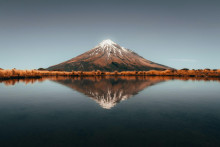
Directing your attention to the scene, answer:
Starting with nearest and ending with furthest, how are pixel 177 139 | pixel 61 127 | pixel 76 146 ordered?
pixel 76 146, pixel 177 139, pixel 61 127

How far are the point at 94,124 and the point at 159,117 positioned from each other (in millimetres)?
5379

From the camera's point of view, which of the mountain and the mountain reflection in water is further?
the mountain reflection in water

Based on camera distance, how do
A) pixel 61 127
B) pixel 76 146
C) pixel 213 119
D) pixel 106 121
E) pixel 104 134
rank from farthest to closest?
pixel 213 119
pixel 106 121
pixel 61 127
pixel 104 134
pixel 76 146

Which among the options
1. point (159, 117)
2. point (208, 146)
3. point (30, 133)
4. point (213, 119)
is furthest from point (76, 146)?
point (213, 119)

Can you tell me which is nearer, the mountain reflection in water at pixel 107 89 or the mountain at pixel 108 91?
the mountain at pixel 108 91

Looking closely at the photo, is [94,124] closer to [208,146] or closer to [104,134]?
[104,134]

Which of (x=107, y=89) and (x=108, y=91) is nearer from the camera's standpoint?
(x=108, y=91)

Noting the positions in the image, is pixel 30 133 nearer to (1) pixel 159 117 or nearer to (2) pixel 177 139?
(2) pixel 177 139

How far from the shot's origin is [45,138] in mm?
7867

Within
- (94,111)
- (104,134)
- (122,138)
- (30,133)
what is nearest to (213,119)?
(122,138)

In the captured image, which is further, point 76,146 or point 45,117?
point 45,117

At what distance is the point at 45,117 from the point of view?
11469 millimetres

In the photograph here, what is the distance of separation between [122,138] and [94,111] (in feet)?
18.2

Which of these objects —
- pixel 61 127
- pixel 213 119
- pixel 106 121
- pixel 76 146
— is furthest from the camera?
pixel 213 119
